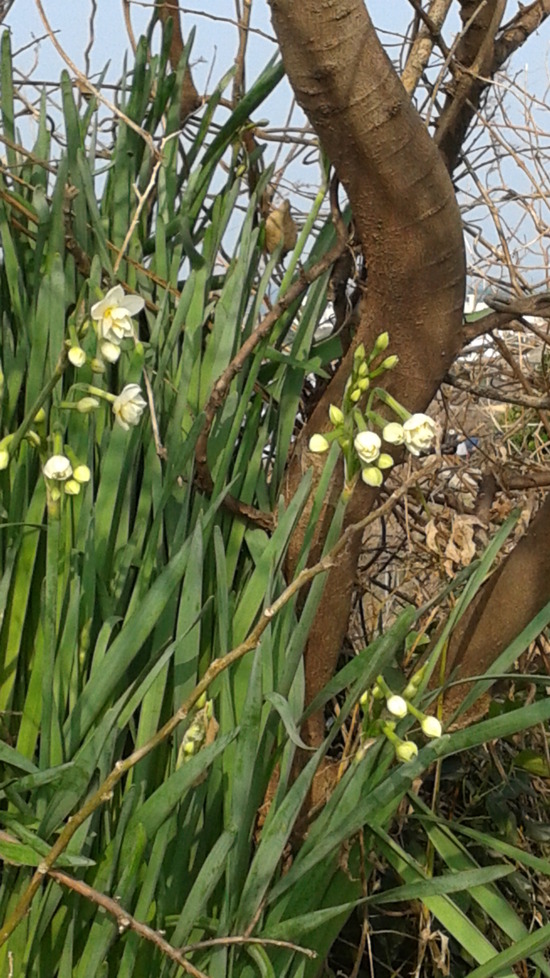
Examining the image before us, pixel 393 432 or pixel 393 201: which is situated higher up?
pixel 393 201

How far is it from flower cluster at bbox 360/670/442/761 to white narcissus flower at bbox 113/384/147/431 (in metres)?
0.28

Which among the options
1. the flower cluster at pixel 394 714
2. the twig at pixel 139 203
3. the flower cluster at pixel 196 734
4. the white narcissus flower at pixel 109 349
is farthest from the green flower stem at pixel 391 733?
the twig at pixel 139 203

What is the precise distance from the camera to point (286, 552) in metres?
0.89

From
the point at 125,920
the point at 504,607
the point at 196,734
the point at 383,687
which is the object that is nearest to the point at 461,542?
the point at 504,607

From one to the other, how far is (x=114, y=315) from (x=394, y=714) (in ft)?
1.23

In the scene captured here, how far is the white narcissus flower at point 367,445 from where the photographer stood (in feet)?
2.12

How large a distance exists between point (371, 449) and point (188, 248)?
0.31 meters

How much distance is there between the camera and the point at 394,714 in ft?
2.29

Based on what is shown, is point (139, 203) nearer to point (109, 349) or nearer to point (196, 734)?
point (109, 349)

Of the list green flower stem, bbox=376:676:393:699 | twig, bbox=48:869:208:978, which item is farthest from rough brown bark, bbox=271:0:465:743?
twig, bbox=48:869:208:978

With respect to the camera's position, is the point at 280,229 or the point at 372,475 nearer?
the point at 372,475

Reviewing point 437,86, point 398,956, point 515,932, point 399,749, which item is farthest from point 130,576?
point 398,956

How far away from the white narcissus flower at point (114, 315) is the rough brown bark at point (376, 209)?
22 cm

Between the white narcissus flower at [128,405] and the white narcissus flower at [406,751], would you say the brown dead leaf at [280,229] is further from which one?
the white narcissus flower at [406,751]
